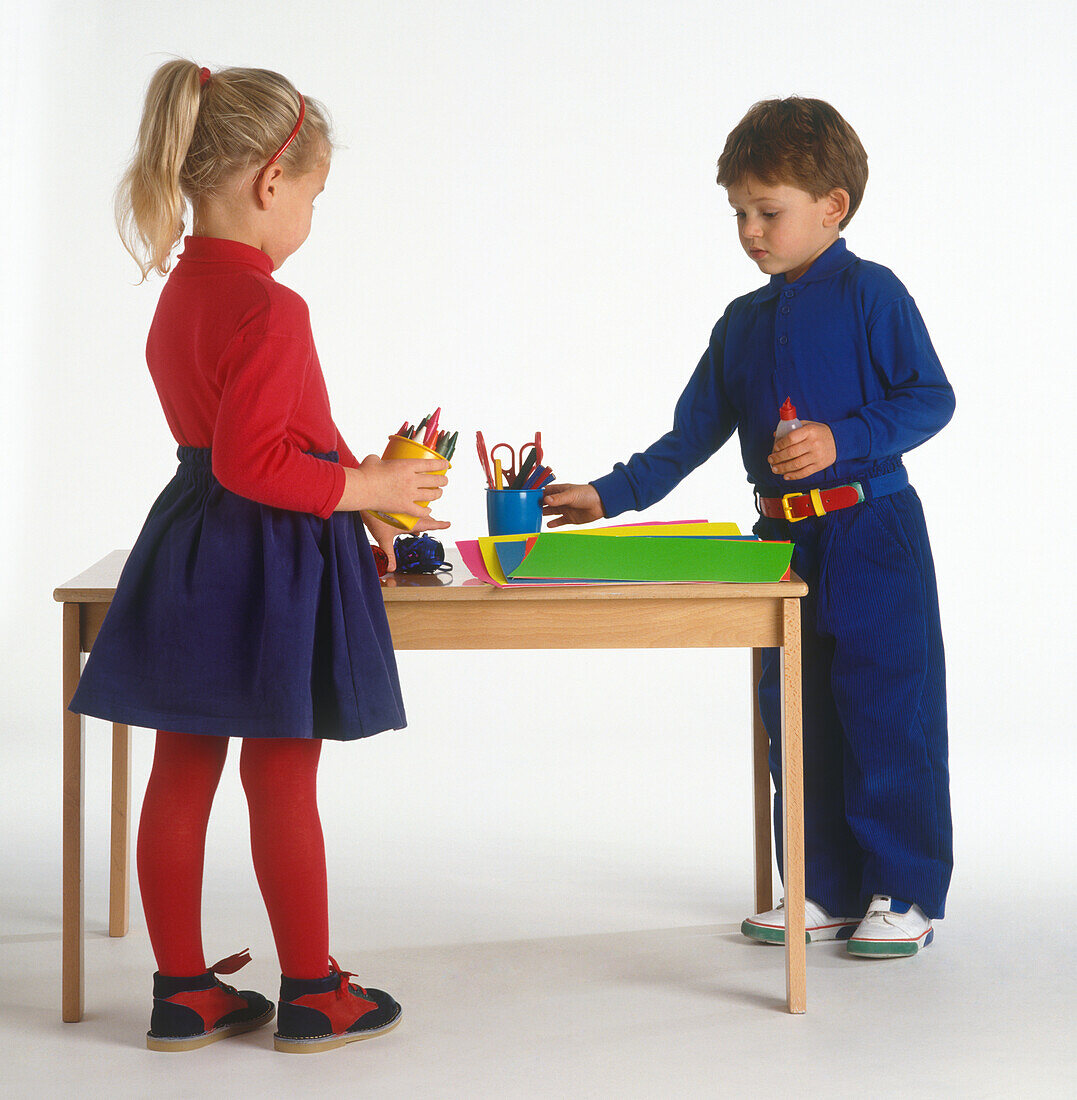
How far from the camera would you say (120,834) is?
223cm

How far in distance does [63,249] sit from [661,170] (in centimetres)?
167

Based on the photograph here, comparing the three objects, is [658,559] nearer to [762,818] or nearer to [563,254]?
Result: [762,818]

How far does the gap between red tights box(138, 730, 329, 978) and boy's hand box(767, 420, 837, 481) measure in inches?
30.3

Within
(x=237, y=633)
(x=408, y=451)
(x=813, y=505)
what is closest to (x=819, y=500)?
(x=813, y=505)

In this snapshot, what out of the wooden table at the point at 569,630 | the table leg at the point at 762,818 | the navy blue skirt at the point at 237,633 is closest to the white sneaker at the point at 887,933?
the table leg at the point at 762,818

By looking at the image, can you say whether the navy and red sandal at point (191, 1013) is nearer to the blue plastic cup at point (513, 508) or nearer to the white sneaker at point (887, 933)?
the blue plastic cup at point (513, 508)

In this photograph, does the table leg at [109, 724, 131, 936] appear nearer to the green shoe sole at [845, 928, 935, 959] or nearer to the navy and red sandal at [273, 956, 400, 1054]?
the navy and red sandal at [273, 956, 400, 1054]

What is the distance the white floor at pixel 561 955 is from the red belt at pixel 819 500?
2.22ft

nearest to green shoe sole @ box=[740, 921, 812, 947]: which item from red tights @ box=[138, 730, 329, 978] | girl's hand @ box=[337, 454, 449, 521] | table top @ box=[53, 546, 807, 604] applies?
table top @ box=[53, 546, 807, 604]

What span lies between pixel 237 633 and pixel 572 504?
71 cm

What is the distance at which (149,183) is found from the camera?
1682 millimetres

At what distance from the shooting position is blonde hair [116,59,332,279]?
1.67 m

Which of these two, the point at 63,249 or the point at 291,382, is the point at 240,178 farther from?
the point at 63,249

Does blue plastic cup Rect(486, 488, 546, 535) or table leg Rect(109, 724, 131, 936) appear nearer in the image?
blue plastic cup Rect(486, 488, 546, 535)
